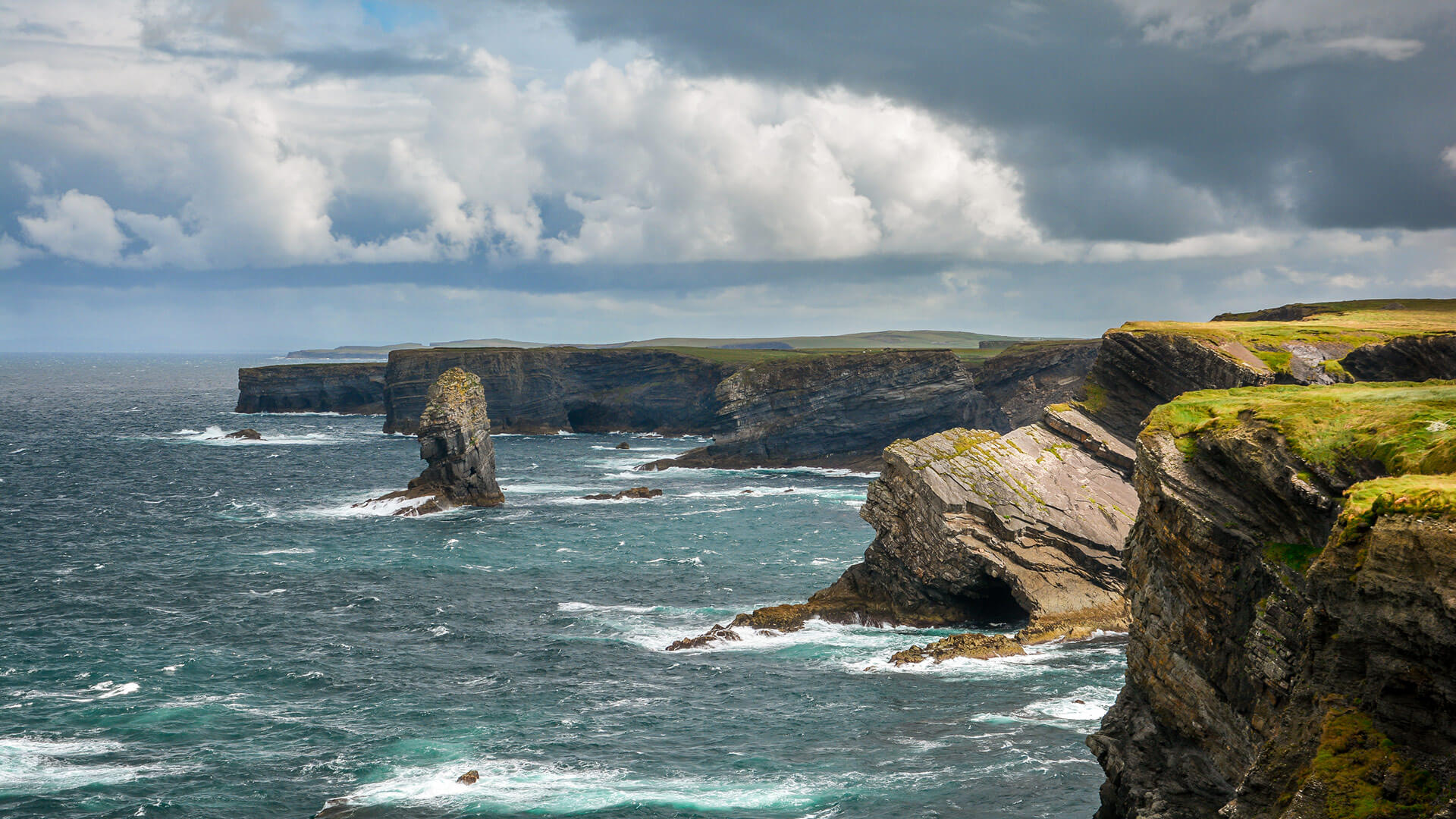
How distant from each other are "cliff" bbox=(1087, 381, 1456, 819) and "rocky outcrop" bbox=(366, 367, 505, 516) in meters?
69.6

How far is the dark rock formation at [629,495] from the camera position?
97.2 m

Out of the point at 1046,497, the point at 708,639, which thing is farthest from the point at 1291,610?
the point at 1046,497

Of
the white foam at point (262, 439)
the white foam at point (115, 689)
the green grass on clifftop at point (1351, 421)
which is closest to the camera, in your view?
the green grass on clifftop at point (1351, 421)

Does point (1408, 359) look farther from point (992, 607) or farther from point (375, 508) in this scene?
point (375, 508)

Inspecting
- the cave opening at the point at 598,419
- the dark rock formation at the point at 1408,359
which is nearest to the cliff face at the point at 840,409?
the cave opening at the point at 598,419

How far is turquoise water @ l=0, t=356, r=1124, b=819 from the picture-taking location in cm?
3319

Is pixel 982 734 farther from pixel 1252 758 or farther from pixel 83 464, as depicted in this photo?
pixel 83 464

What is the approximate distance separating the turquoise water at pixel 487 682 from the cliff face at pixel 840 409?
3867 cm

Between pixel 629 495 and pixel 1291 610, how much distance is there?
80872 mm

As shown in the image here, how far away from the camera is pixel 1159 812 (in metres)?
23.3

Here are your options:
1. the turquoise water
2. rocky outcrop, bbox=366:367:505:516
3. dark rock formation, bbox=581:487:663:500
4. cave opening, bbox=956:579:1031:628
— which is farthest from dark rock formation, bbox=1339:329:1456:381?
rocky outcrop, bbox=366:367:505:516

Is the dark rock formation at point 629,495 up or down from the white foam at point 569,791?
up

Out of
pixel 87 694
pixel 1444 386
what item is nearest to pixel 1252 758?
pixel 1444 386

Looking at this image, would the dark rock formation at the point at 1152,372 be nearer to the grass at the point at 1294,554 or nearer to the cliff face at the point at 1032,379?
the grass at the point at 1294,554
